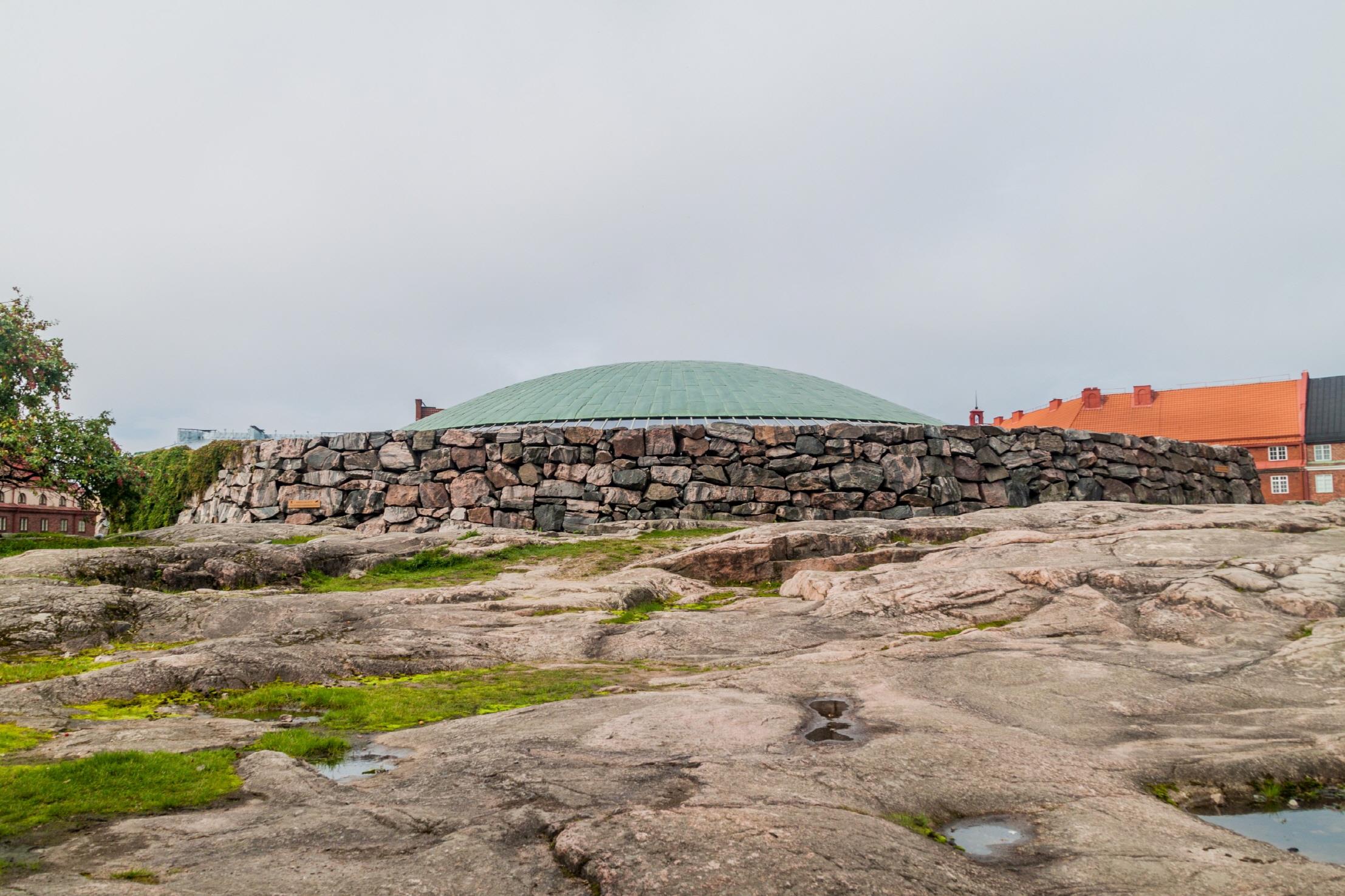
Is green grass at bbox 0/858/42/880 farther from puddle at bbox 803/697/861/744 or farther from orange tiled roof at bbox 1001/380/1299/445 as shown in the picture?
orange tiled roof at bbox 1001/380/1299/445

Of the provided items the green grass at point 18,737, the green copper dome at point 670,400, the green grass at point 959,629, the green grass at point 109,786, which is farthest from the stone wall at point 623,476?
the green grass at point 109,786

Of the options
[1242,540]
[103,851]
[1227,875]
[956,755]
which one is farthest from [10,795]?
[1242,540]

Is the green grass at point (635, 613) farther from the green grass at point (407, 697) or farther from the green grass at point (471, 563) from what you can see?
the green grass at point (471, 563)

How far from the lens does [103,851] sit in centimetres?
358

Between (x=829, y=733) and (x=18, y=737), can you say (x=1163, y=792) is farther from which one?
(x=18, y=737)

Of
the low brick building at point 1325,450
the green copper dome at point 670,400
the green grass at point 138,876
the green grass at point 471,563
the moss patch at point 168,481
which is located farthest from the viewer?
the low brick building at point 1325,450

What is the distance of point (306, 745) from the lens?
17.5ft

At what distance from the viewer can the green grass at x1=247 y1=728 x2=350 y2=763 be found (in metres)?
5.28

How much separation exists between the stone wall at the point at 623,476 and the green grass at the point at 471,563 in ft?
8.65

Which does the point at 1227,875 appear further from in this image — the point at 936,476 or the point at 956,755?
the point at 936,476

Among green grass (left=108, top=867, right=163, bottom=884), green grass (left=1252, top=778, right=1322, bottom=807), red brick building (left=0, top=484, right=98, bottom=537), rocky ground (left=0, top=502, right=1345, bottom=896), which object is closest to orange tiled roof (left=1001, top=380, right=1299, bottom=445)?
rocky ground (left=0, top=502, right=1345, bottom=896)

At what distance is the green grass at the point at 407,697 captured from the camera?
20.7 ft

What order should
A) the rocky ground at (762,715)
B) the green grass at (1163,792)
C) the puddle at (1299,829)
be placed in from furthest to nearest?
the green grass at (1163,792)
the puddle at (1299,829)
the rocky ground at (762,715)

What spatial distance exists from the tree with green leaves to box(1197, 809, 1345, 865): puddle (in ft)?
67.8
